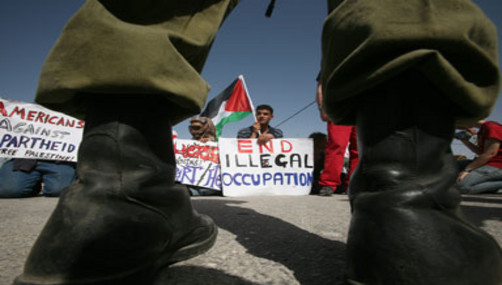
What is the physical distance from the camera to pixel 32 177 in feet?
11.2

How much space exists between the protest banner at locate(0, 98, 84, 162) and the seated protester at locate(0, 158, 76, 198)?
12 cm

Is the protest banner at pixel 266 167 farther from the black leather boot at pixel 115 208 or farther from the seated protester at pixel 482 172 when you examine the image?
the black leather boot at pixel 115 208

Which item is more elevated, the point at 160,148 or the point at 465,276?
the point at 160,148

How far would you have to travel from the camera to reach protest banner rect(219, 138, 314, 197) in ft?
13.8

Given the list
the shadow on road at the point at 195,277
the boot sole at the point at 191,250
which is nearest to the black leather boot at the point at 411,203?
the shadow on road at the point at 195,277

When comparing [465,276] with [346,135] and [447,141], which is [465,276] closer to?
[447,141]

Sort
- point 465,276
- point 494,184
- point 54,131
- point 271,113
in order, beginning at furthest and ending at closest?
point 271,113, point 54,131, point 494,184, point 465,276

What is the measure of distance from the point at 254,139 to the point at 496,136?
10.3 ft

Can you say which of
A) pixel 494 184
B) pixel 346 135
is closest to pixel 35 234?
pixel 346 135

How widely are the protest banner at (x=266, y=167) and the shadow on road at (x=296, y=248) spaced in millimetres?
3050

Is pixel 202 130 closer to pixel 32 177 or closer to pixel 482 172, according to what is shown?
pixel 32 177

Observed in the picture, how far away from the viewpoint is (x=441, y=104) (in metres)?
0.46

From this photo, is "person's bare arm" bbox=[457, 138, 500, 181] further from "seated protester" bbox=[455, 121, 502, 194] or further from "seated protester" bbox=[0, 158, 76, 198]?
"seated protester" bbox=[0, 158, 76, 198]

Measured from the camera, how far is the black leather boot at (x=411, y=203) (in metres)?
0.40
